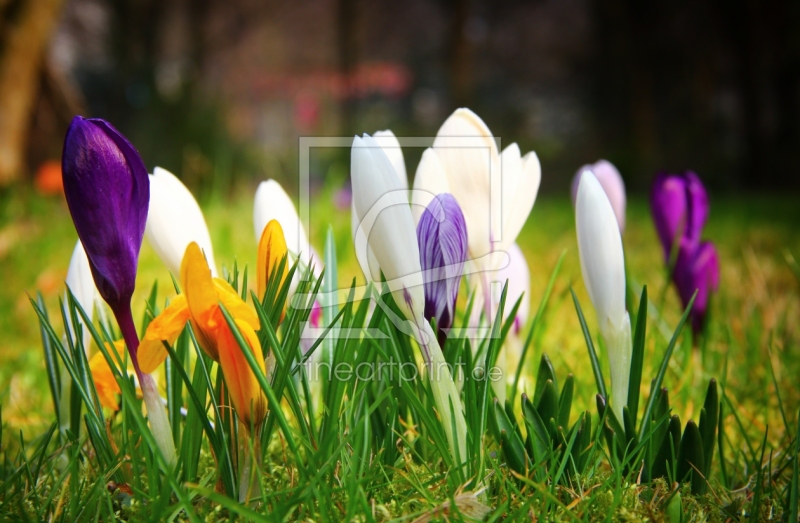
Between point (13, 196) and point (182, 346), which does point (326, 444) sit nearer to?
point (182, 346)

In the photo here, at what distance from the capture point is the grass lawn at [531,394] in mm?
565

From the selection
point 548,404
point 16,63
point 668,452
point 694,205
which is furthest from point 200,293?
point 16,63

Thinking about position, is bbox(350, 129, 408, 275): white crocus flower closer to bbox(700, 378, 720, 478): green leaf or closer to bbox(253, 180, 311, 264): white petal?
bbox(253, 180, 311, 264): white petal

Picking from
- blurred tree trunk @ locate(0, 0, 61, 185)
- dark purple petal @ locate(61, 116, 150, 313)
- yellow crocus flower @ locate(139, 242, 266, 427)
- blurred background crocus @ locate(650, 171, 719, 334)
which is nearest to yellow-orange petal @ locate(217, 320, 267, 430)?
yellow crocus flower @ locate(139, 242, 266, 427)

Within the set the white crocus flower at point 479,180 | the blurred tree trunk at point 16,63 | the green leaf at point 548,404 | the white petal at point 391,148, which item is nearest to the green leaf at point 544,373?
the green leaf at point 548,404

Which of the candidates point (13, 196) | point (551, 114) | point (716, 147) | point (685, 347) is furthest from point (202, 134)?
point (551, 114)

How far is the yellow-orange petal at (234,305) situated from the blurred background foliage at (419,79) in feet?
5.22

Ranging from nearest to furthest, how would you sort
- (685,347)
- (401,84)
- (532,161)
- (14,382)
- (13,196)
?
(532,161) < (685,347) < (14,382) < (13,196) < (401,84)

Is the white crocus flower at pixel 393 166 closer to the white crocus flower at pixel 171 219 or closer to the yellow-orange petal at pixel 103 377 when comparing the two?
the white crocus flower at pixel 171 219

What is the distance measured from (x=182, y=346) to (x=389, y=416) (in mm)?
223

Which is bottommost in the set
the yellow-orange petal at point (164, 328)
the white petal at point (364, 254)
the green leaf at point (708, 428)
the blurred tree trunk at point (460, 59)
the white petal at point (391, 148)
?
the green leaf at point (708, 428)

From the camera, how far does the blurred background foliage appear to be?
4.79 m

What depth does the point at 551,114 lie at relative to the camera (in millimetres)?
15523

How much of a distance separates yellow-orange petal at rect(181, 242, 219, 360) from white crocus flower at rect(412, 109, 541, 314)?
0.23m
